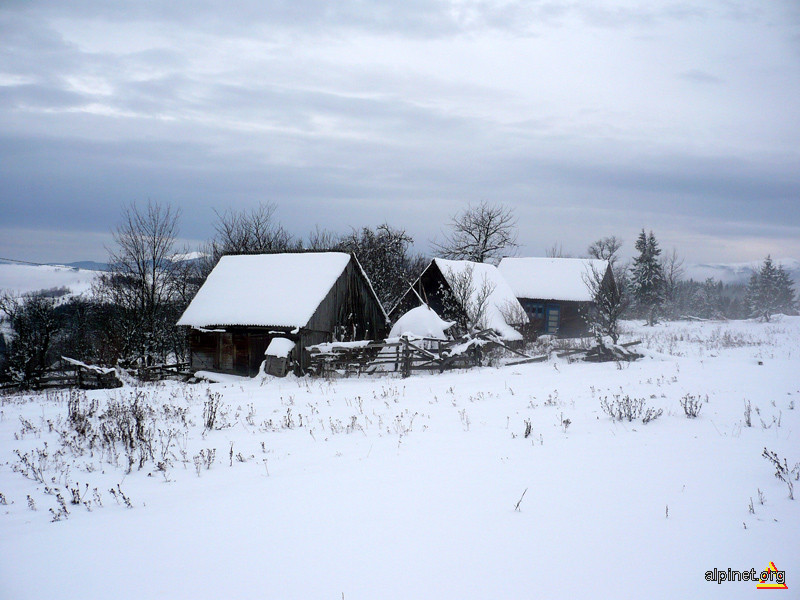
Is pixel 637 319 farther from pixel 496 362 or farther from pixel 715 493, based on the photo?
pixel 715 493

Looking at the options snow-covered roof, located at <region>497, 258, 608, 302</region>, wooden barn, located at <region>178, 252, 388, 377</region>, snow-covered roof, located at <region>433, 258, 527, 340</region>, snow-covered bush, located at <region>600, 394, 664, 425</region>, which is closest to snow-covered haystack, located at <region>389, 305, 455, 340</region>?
wooden barn, located at <region>178, 252, 388, 377</region>

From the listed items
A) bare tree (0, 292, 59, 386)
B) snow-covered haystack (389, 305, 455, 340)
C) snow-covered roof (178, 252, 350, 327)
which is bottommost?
bare tree (0, 292, 59, 386)

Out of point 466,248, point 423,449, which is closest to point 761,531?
point 423,449

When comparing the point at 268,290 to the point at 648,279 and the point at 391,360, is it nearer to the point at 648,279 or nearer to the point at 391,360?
the point at 391,360

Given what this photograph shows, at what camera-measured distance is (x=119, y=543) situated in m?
4.50

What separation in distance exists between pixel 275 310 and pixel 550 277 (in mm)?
28892

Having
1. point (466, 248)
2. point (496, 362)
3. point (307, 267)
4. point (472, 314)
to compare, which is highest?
point (466, 248)

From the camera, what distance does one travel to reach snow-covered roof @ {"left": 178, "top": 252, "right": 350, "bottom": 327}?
868 inches

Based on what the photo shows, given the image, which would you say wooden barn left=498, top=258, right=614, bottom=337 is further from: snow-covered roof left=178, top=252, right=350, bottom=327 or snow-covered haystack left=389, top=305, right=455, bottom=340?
snow-covered roof left=178, top=252, right=350, bottom=327

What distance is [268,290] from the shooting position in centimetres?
2353

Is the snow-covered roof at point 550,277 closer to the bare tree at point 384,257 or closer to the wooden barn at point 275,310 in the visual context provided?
the bare tree at point 384,257

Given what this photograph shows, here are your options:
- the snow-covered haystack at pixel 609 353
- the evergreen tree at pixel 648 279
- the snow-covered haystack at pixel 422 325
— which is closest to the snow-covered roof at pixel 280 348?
the snow-covered haystack at pixel 422 325

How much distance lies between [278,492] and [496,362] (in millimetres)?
16744

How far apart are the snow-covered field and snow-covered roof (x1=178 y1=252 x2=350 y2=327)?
1254 centimetres
